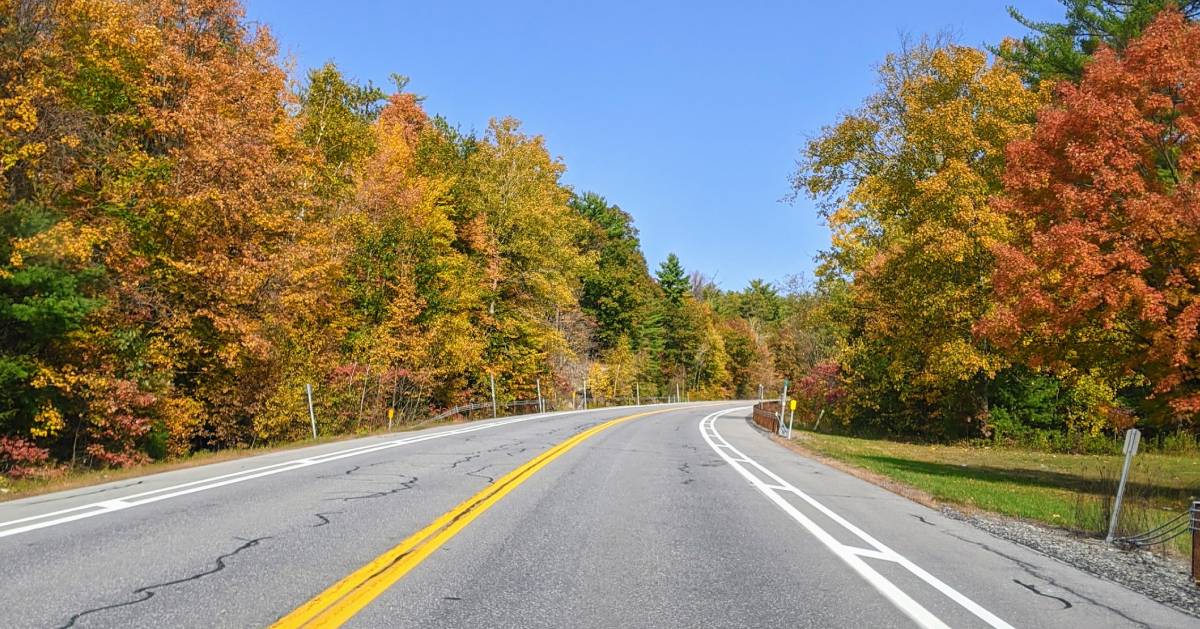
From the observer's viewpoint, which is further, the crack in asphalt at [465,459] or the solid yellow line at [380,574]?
the crack in asphalt at [465,459]

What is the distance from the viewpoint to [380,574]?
16.5 ft

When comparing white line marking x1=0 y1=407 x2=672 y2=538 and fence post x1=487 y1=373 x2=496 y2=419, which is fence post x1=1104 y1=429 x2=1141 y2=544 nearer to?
white line marking x1=0 y1=407 x2=672 y2=538

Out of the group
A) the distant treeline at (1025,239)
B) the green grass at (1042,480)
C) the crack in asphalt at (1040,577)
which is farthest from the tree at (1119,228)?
the crack in asphalt at (1040,577)

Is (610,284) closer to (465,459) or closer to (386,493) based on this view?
(465,459)

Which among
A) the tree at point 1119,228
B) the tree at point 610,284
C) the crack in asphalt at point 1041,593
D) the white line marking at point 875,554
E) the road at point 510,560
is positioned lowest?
the crack in asphalt at point 1041,593

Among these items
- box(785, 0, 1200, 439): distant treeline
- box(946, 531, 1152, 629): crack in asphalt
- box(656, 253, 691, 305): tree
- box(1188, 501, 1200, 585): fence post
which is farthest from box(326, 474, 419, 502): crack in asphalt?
box(656, 253, 691, 305): tree

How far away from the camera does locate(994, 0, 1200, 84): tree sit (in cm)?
2205

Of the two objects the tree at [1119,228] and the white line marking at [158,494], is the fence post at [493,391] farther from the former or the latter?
the tree at [1119,228]

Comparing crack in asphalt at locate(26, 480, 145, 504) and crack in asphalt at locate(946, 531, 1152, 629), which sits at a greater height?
crack in asphalt at locate(26, 480, 145, 504)

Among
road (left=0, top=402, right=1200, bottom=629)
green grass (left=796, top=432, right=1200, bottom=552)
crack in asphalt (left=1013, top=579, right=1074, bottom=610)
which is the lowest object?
green grass (left=796, top=432, right=1200, bottom=552)

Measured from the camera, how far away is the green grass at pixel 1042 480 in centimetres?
961

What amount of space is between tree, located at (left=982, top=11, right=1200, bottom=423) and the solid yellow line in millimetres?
10059

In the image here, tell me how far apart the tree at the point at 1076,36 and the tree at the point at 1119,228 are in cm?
1161

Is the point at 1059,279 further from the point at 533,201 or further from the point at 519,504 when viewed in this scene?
the point at 533,201
